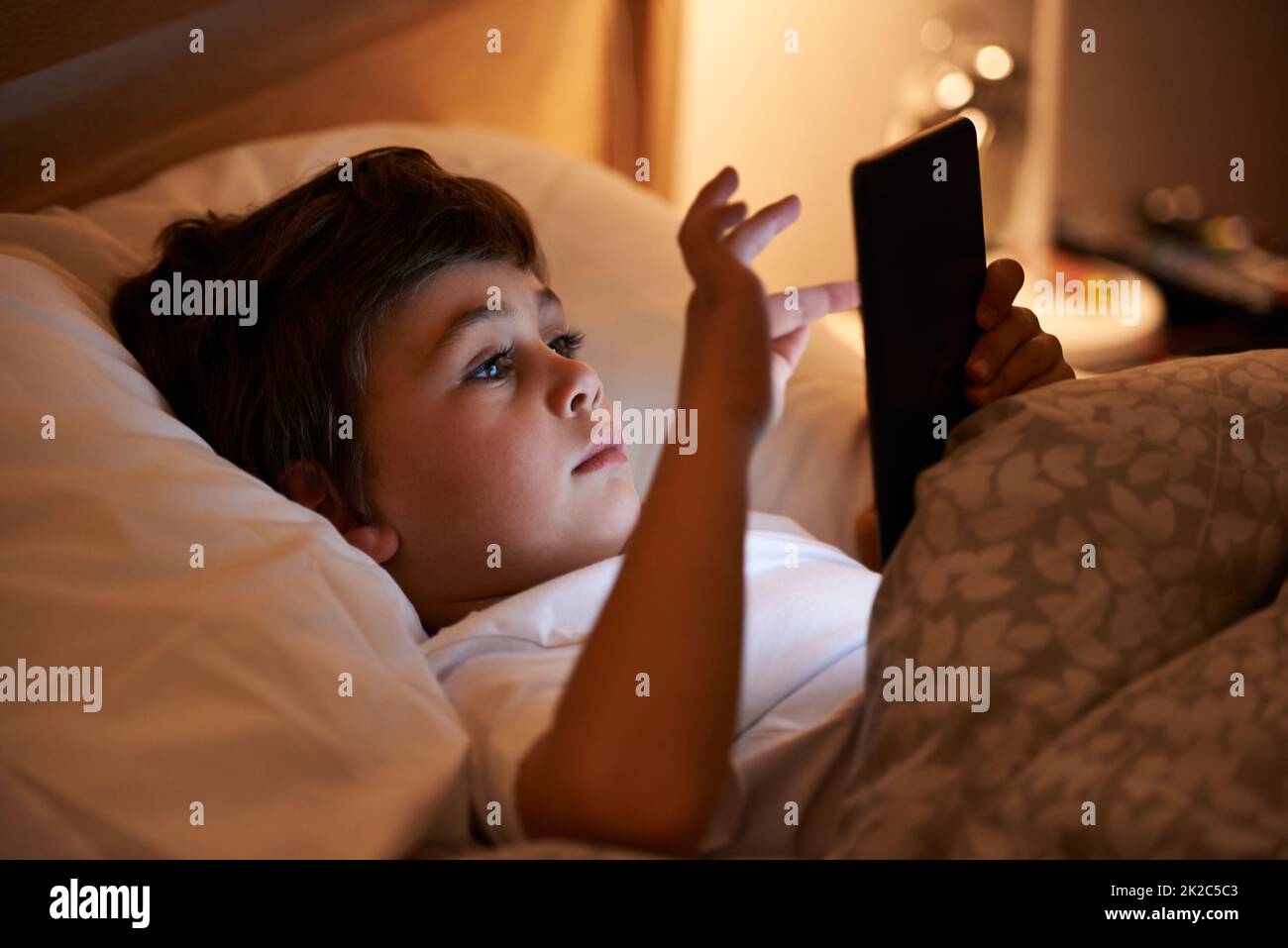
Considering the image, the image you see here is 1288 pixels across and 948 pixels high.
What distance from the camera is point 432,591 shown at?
2.58 feet

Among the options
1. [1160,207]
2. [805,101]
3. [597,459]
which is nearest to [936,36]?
[805,101]

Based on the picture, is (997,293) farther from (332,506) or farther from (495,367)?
(332,506)

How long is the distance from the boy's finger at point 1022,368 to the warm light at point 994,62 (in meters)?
1.25

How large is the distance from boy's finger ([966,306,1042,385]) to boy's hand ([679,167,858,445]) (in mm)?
165

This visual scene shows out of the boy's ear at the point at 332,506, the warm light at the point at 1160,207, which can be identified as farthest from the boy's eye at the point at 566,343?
the warm light at the point at 1160,207

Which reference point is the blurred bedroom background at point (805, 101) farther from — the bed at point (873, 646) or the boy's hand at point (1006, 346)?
the boy's hand at point (1006, 346)

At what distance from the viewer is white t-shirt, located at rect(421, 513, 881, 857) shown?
58 cm

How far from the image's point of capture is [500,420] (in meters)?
0.74

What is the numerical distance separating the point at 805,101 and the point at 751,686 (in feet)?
4.20

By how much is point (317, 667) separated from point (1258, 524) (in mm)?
465

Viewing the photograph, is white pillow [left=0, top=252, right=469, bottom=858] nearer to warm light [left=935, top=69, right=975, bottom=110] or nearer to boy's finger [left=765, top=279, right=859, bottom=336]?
boy's finger [left=765, top=279, right=859, bottom=336]

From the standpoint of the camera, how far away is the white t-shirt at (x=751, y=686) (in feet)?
1.89

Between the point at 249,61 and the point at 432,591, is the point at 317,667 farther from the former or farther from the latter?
the point at 249,61
